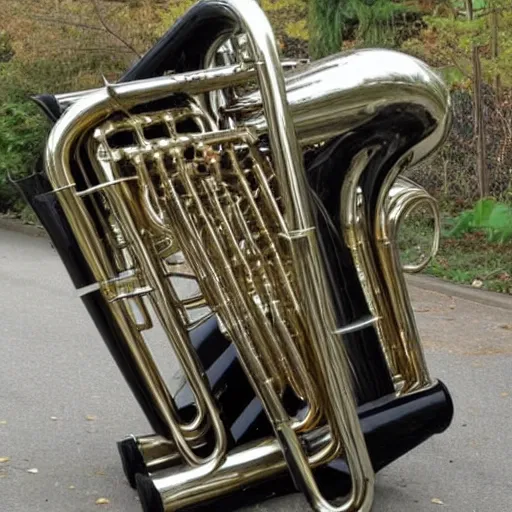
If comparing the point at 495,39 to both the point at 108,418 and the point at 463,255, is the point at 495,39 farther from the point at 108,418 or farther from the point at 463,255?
the point at 108,418

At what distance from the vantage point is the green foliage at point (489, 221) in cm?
902

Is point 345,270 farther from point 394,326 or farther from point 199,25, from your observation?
point 199,25

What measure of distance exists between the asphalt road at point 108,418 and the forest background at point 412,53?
1912 mm

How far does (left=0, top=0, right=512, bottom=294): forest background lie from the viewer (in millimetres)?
9102

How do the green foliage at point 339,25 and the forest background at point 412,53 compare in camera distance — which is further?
the green foliage at point 339,25

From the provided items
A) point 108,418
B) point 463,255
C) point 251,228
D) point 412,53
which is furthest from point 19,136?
point 251,228

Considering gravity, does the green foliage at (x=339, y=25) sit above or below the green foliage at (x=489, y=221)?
above

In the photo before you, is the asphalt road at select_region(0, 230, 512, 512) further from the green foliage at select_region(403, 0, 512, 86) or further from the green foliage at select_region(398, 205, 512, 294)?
the green foliage at select_region(403, 0, 512, 86)

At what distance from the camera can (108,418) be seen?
4789mm

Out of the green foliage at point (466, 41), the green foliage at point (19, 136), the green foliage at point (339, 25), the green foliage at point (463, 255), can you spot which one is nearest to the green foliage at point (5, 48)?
the green foliage at point (19, 136)

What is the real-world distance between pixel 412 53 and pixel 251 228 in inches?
262

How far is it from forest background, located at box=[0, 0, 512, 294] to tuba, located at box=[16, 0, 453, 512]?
5.26 m

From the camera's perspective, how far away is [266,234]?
3193 millimetres

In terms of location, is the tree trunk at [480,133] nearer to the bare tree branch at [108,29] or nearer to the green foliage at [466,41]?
the green foliage at [466,41]
